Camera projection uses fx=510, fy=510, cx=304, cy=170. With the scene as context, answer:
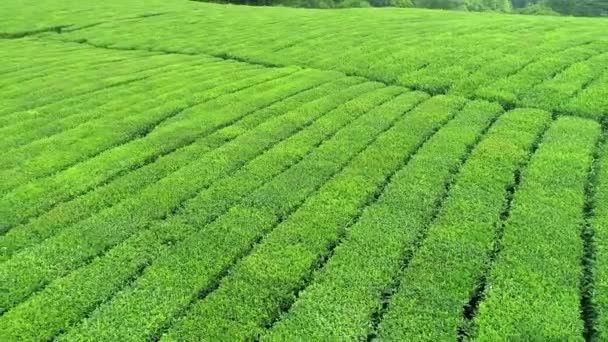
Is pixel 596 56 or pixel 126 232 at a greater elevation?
pixel 596 56

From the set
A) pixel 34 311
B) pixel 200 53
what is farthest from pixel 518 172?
pixel 200 53

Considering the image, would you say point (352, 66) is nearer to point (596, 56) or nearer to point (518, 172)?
point (596, 56)

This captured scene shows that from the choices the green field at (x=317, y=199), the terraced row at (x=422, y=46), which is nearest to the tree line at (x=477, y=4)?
the terraced row at (x=422, y=46)

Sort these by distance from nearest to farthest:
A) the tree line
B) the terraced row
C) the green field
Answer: the green field < the terraced row < the tree line

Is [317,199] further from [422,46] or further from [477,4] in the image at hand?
[477,4]

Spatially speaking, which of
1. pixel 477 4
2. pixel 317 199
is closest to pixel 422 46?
pixel 317 199

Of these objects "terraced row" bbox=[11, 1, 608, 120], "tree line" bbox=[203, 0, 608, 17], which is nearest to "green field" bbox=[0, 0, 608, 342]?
"terraced row" bbox=[11, 1, 608, 120]

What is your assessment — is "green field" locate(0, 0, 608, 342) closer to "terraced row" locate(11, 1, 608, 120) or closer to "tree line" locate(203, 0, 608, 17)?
"terraced row" locate(11, 1, 608, 120)

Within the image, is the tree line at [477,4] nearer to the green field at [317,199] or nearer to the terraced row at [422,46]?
the terraced row at [422,46]

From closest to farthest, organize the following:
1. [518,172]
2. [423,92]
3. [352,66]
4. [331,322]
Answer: [331,322], [518,172], [423,92], [352,66]
